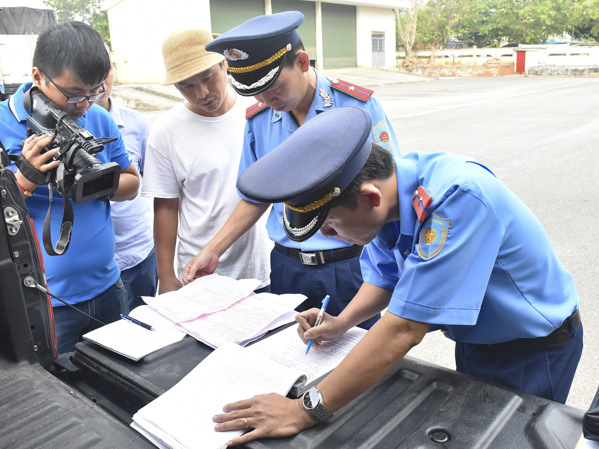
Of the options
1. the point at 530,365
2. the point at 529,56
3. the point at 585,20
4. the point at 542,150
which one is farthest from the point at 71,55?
the point at 585,20

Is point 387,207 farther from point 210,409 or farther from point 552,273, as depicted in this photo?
point 210,409

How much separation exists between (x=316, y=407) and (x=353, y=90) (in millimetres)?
1243

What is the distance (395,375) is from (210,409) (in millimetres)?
410

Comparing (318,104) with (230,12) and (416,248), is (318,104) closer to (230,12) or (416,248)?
(416,248)

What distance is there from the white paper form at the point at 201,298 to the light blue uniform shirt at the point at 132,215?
0.59 metres

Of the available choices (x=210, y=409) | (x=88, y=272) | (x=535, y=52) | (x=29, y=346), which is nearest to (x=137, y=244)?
(x=88, y=272)

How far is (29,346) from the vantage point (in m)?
1.35

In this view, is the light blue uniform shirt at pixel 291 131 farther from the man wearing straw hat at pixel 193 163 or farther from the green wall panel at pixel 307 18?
the green wall panel at pixel 307 18

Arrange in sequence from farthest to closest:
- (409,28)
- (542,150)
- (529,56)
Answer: (409,28), (529,56), (542,150)

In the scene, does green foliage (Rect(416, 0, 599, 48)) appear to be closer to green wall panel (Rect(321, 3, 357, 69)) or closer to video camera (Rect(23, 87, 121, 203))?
green wall panel (Rect(321, 3, 357, 69))

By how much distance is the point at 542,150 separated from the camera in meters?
7.69

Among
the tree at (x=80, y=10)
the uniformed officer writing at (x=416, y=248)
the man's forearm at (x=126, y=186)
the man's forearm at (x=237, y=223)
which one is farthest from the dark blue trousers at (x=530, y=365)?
the tree at (x=80, y=10)

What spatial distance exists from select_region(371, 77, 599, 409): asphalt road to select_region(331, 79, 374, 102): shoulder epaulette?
1481 millimetres

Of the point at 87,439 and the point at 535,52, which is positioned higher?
the point at 87,439
